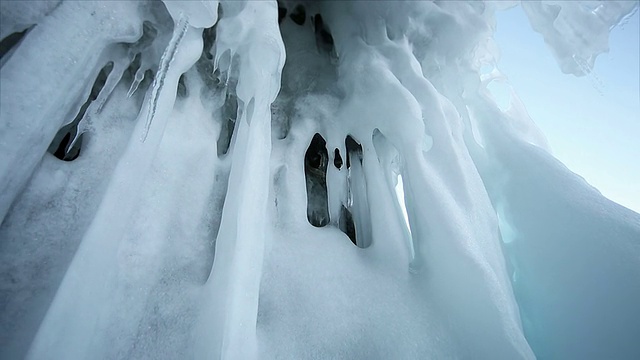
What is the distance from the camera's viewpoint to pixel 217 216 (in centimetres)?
176

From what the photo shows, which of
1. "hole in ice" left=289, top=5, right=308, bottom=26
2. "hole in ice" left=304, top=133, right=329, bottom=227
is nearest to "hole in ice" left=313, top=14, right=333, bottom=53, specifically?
"hole in ice" left=289, top=5, right=308, bottom=26

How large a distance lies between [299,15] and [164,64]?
2.13 metres

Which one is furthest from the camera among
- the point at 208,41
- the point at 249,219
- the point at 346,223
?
the point at 346,223

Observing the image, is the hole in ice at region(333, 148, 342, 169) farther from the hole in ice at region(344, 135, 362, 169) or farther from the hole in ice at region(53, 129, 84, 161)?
the hole in ice at region(53, 129, 84, 161)

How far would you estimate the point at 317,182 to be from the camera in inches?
118

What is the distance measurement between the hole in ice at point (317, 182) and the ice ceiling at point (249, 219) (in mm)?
279

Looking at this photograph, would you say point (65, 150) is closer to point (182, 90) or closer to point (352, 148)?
point (182, 90)

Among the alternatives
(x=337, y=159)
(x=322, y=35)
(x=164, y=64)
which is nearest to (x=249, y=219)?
(x=164, y=64)

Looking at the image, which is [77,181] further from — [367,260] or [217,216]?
[367,260]

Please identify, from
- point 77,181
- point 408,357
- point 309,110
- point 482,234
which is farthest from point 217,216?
point 482,234

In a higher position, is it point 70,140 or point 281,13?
point 70,140

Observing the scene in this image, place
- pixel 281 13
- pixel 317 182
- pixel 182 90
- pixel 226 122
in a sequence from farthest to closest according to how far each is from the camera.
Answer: pixel 281 13 < pixel 317 182 < pixel 226 122 < pixel 182 90

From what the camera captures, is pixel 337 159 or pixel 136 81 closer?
pixel 136 81

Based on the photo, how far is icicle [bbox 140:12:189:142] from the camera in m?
1.45
